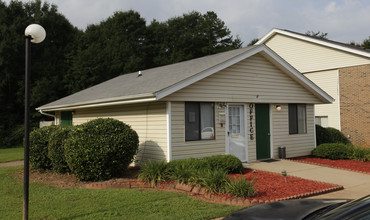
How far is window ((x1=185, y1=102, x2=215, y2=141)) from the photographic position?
10922 millimetres

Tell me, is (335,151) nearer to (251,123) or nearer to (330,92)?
(251,123)

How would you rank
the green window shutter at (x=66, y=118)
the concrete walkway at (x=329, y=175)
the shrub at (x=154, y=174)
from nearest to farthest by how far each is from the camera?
the concrete walkway at (x=329, y=175) → the shrub at (x=154, y=174) → the green window shutter at (x=66, y=118)

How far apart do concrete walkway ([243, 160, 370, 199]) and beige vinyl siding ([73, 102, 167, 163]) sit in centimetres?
329

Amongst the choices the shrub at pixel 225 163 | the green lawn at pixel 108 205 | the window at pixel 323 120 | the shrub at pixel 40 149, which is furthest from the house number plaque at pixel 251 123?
the window at pixel 323 120

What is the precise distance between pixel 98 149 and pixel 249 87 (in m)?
6.34

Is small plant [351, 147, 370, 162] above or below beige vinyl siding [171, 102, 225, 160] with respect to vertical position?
below

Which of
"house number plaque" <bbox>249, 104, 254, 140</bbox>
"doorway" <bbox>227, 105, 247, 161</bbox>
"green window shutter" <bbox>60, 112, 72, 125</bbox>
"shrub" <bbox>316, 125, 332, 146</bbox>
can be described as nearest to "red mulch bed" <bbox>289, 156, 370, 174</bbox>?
"shrub" <bbox>316, 125, 332, 146</bbox>

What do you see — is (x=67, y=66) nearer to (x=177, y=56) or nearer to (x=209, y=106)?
(x=177, y=56)

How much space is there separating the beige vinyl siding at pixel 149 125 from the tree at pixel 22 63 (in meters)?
18.2

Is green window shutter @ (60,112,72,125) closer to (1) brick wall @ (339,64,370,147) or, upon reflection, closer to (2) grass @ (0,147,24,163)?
(2) grass @ (0,147,24,163)

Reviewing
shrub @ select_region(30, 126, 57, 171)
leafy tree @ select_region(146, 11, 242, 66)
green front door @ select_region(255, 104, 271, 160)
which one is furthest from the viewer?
leafy tree @ select_region(146, 11, 242, 66)

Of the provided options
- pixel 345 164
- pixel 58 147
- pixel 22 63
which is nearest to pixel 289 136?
pixel 345 164

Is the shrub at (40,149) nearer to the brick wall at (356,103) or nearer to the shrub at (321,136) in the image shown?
the shrub at (321,136)

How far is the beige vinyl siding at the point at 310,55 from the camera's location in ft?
63.8
